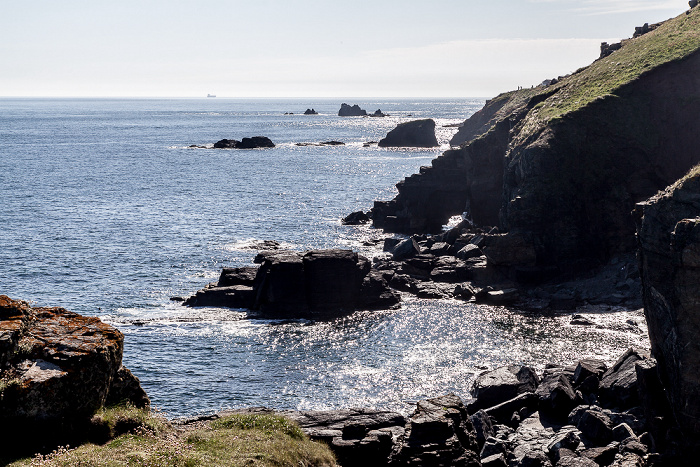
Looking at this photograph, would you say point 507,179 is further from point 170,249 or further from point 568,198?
point 170,249

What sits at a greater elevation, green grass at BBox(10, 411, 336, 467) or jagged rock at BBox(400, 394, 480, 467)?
green grass at BBox(10, 411, 336, 467)

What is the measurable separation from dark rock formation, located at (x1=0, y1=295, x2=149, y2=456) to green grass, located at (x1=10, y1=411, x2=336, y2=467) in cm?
95

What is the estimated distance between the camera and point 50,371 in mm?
18438

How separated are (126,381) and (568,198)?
61629 millimetres

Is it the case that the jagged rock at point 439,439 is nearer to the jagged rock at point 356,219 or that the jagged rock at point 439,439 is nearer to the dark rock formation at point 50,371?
the dark rock formation at point 50,371

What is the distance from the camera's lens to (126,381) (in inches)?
846

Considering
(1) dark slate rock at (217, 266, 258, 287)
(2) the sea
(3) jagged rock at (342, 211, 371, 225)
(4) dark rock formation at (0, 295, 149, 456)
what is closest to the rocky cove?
(4) dark rock formation at (0, 295, 149, 456)

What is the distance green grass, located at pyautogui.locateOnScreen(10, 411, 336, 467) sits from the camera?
17.3 meters

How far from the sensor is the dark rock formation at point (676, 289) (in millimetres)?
32594

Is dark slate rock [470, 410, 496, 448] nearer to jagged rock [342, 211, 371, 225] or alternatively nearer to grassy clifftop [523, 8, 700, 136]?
grassy clifftop [523, 8, 700, 136]

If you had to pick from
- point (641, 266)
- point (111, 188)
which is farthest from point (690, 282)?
point (111, 188)

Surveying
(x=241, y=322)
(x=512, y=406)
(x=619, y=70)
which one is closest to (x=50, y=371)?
(x=512, y=406)

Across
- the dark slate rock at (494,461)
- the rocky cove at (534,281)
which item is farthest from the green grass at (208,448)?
the dark slate rock at (494,461)

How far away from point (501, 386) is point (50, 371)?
101ft
